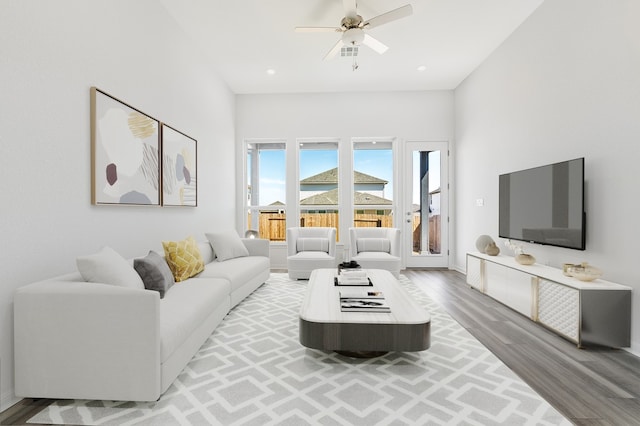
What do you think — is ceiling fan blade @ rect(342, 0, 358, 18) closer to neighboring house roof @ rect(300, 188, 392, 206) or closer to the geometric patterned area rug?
the geometric patterned area rug

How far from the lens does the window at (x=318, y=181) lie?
6.10 metres

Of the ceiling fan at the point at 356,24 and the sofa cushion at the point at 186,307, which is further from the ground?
the ceiling fan at the point at 356,24

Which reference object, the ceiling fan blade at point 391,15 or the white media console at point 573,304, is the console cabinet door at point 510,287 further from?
the ceiling fan blade at point 391,15

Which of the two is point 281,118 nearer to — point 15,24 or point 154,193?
point 154,193

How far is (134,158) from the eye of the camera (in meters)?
2.87

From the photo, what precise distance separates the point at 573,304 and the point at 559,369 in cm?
58

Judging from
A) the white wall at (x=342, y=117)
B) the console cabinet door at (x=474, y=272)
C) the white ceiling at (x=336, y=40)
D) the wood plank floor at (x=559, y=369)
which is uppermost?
the white ceiling at (x=336, y=40)

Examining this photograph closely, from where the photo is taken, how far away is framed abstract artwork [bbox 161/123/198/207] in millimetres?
3441

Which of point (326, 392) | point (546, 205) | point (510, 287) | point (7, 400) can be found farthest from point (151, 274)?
point (546, 205)

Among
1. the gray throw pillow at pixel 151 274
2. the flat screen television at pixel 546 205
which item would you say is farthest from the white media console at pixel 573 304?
the gray throw pillow at pixel 151 274

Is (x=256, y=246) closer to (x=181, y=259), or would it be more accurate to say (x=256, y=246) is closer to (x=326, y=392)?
(x=181, y=259)

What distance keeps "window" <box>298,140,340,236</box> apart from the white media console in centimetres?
341

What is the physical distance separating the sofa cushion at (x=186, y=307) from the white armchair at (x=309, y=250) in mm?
1747

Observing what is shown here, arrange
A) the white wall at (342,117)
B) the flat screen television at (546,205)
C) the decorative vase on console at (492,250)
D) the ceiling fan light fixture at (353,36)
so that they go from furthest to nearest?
the white wall at (342,117), the decorative vase on console at (492,250), the ceiling fan light fixture at (353,36), the flat screen television at (546,205)
